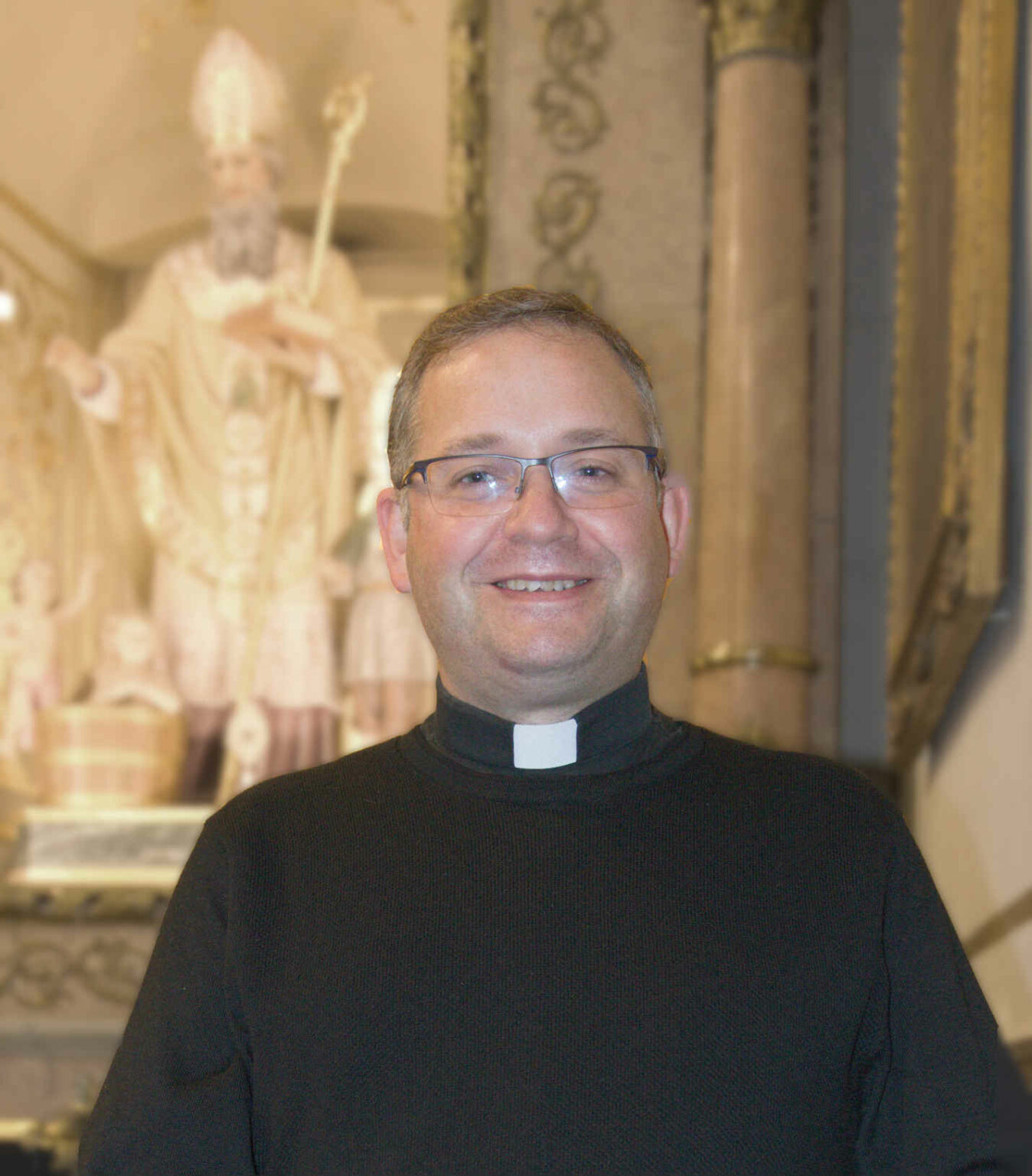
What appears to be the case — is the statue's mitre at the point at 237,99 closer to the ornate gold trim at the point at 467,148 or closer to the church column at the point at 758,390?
the ornate gold trim at the point at 467,148

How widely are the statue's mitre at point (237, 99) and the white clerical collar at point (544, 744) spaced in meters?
5.01

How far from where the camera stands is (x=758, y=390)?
16.3 feet

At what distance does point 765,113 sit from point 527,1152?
4.19 metres

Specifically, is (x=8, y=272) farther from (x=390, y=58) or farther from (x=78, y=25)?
(x=390, y=58)

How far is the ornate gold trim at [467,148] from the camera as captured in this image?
17.6 feet

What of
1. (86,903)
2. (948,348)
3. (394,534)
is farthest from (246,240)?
(394,534)

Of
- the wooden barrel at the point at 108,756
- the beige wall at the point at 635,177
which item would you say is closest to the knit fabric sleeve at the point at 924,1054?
the beige wall at the point at 635,177

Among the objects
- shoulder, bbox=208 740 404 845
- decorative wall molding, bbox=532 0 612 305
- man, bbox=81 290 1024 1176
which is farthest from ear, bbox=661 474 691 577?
decorative wall molding, bbox=532 0 612 305

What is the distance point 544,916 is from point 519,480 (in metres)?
0.38

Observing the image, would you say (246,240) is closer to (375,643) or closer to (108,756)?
(375,643)

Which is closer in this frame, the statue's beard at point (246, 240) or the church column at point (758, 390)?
the church column at point (758, 390)

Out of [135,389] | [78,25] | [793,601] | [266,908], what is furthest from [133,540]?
[266,908]

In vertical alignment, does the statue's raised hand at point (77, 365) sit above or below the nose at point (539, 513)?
above

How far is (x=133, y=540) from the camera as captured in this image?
20.1 feet
